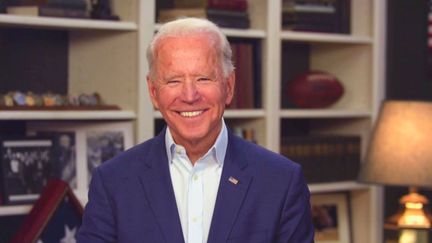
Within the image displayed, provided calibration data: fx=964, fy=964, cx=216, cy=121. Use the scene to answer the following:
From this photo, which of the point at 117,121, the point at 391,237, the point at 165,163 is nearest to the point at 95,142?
the point at 117,121

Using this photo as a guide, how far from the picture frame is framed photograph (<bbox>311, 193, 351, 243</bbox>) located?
128 centimetres

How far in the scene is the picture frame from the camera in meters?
3.47

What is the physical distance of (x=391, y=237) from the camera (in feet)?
11.8

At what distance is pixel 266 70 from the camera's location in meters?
3.97

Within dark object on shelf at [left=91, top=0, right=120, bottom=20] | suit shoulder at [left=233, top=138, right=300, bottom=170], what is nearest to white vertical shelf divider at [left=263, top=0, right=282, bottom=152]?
dark object on shelf at [left=91, top=0, right=120, bottom=20]

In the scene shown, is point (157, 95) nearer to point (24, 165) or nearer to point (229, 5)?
point (24, 165)

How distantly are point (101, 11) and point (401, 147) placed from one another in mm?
1211

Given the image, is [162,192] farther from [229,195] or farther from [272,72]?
[272,72]

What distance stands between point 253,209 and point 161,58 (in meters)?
0.35

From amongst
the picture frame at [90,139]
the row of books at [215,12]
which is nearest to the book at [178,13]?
the row of books at [215,12]

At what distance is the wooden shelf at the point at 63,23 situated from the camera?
319cm

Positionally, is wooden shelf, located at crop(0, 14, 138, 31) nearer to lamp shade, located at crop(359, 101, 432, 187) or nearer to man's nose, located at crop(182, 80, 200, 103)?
lamp shade, located at crop(359, 101, 432, 187)

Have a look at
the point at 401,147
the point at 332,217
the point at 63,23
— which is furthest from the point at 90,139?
the point at 332,217

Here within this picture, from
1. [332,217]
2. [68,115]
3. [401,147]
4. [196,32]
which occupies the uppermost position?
[196,32]
